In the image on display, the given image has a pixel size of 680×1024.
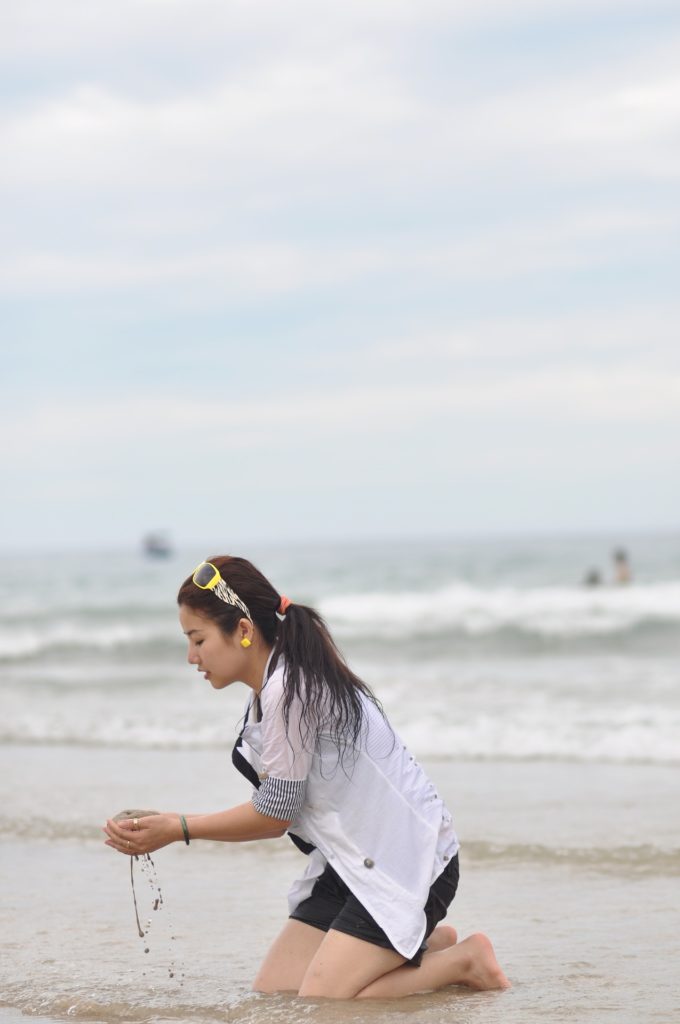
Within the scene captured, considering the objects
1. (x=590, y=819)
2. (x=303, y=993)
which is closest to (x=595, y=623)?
(x=590, y=819)

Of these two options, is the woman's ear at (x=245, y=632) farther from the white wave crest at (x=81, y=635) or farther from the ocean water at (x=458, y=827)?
the white wave crest at (x=81, y=635)

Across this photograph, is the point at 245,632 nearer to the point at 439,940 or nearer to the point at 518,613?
the point at 439,940

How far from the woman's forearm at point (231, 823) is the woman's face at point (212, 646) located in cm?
39

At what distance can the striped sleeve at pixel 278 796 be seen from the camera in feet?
12.6

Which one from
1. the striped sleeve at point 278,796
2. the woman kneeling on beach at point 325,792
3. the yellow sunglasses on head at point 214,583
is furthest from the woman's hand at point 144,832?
the yellow sunglasses on head at point 214,583

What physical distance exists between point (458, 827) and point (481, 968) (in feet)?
9.27

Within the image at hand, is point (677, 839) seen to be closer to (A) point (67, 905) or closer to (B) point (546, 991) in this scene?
(B) point (546, 991)

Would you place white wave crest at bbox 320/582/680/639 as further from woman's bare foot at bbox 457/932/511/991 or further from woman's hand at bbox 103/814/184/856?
woman's hand at bbox 103/814/184/856

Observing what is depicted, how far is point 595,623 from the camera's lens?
21.7 meters

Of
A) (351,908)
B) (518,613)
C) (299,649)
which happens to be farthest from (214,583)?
(518,613)

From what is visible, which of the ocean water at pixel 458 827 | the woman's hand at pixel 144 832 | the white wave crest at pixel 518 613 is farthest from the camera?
the white wave crest at pixel 518 613

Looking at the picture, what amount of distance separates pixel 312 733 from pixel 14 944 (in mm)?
2035

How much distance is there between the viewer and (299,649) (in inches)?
152

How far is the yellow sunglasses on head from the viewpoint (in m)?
3.82
